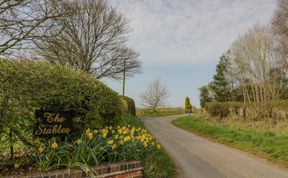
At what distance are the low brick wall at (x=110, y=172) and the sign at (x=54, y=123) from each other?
3.42ft

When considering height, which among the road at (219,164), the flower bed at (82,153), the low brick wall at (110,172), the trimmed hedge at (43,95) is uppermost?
the trimmed hedge at (43,95)

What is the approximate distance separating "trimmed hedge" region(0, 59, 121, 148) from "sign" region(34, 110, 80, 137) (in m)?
0.12

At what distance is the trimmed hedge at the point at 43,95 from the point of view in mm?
4227

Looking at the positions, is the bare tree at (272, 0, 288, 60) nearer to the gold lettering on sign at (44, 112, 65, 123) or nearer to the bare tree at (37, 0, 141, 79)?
the bare tree at (37, 0, 141, 79)

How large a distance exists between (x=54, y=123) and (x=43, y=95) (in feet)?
1.91

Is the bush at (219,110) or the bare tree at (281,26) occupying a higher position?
the bare tree at (281,26)

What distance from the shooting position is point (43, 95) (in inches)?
189

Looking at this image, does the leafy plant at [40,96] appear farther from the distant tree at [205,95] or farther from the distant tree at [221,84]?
the distant tree at [205,95]

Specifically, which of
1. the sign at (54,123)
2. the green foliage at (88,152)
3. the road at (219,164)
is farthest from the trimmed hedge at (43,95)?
the road at (219,164)

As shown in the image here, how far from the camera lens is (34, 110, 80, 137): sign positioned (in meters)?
4.69

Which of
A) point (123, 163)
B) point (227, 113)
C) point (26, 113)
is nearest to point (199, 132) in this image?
point (227, 113)

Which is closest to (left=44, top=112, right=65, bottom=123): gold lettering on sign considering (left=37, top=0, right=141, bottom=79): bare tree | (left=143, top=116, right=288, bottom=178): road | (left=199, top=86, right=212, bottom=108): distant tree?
(left=143, top=116, right=288, bottom=178): road

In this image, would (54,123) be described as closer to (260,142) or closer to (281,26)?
(260,142)

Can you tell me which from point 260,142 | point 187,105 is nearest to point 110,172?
point 260,142
